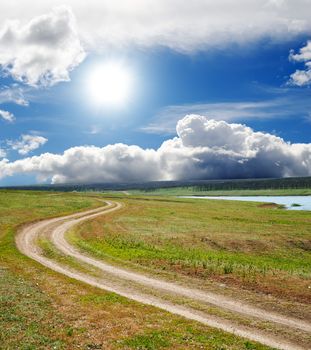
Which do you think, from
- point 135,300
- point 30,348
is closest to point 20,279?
point 135,300

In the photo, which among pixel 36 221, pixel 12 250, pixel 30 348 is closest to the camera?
pixel 30 348

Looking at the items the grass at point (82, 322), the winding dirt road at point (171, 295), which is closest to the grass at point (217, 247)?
the winding dirt road at point (171, 295)

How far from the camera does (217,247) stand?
5266 cm

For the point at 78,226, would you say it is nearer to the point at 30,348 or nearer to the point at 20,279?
the point at 20,279

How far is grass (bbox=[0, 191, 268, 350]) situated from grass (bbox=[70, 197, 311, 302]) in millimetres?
9916

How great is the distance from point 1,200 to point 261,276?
300 feet

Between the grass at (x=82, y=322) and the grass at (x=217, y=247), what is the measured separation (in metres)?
9.92

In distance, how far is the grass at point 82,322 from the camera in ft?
61.0

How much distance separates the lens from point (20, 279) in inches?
1223

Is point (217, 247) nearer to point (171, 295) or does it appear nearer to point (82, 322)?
point (171, 295)

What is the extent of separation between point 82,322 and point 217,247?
34.0 metres

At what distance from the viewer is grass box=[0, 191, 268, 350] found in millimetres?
18578

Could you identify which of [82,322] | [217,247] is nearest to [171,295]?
[82,322]

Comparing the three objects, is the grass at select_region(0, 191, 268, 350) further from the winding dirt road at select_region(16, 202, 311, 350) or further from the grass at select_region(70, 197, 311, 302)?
the grass at select_region(70, 197, 311, 302)
